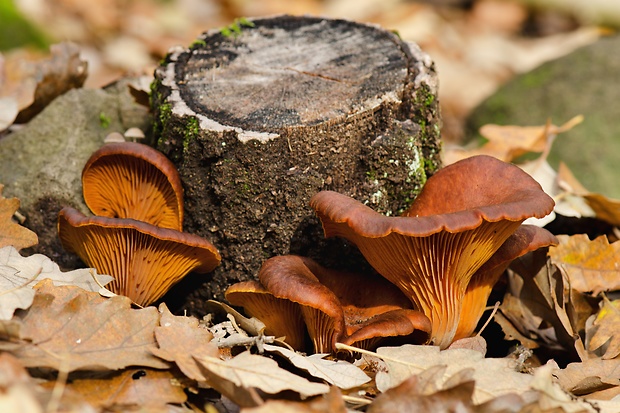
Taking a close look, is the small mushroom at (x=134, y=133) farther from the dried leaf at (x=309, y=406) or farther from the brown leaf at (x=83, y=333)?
the dried leaf at (x=309, y=406)

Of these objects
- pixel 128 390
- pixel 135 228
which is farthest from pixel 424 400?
pixel 135 228

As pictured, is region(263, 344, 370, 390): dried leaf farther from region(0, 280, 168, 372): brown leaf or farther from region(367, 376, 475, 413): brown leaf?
region(0, 280, 168, 372): brown leaf

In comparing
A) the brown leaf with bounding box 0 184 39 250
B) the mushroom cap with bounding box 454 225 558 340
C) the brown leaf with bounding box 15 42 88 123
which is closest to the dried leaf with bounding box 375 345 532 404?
the mushroom cap with bounding box 454 225 558 340

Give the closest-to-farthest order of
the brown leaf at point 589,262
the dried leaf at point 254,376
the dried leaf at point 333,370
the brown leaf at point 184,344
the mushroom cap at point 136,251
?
the dried leaf at point 254,376 < the brown leaf at point 184,344 < the dried leaf at point 333,370 < the mushroom cap at point 136,251 < the brown leaf at point 589,262

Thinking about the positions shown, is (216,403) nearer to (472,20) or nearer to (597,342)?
(597,342)

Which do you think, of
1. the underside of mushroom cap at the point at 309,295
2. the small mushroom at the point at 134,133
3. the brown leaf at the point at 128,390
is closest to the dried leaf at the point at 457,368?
the underside of mushroom cap at the point at 309,295

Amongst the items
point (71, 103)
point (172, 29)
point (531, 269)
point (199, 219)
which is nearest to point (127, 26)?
point (172, 29)

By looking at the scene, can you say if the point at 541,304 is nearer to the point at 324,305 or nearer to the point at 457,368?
the point at 457,368
